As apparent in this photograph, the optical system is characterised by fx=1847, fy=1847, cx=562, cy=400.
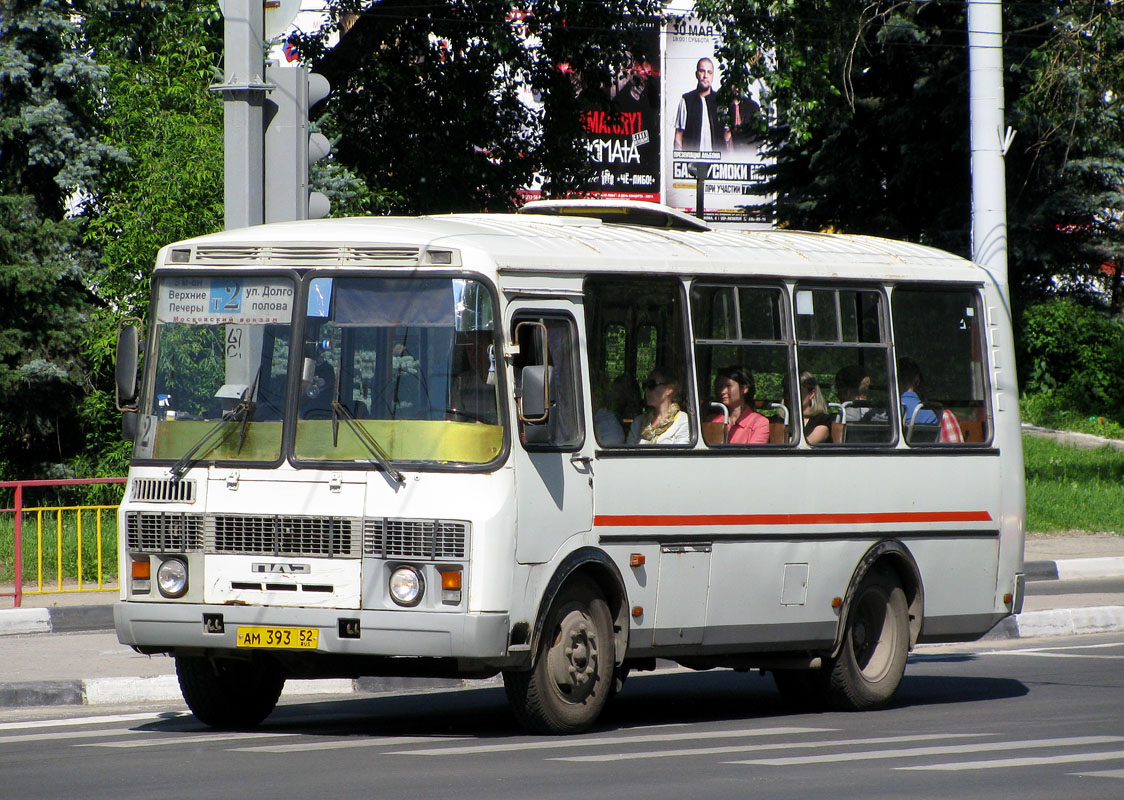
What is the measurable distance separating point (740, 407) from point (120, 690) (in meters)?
4.05

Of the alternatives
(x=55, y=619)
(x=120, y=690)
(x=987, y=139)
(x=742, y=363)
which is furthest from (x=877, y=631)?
(x=987, y=139)

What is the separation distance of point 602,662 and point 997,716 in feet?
8.12

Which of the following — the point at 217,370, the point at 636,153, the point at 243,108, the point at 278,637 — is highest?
the point at 636,153

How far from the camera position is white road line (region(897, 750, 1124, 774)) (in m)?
8.15

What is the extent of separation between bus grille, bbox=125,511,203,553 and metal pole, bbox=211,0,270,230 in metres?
3.03

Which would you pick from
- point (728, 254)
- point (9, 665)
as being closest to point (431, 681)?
point (9, 665)

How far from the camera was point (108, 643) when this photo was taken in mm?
13469

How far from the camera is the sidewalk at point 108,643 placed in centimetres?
1089

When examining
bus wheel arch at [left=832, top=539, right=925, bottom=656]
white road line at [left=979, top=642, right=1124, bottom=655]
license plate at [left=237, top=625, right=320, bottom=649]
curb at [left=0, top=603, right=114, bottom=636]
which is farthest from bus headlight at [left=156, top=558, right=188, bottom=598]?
white road line at [left=979, top=642, right=1124, bottom=655]

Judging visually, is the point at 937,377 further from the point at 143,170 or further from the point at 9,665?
the point at 143,170

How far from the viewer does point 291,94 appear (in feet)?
40.0

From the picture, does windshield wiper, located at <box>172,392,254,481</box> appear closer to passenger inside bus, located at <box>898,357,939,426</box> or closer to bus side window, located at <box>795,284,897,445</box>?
bus side window, located at <box>795,284,897,445</box>

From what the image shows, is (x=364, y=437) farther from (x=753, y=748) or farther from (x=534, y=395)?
(x=753, y=748)

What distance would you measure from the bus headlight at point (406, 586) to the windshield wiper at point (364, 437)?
434 mm
